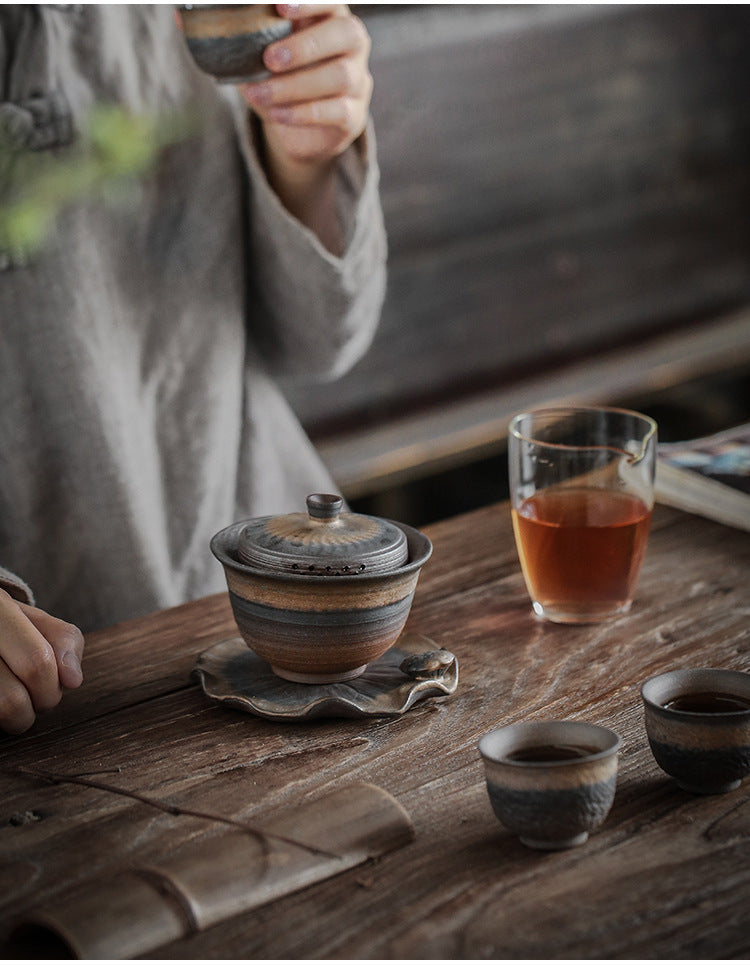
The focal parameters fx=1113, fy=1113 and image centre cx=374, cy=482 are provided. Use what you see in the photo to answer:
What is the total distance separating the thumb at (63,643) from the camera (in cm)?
96

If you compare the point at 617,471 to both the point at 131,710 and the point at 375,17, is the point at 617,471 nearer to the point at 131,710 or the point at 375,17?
the point at 131,710

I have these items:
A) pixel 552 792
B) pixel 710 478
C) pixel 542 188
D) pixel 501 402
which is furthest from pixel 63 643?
pixel 542 188

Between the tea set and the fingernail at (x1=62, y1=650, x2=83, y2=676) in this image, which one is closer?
the tea set

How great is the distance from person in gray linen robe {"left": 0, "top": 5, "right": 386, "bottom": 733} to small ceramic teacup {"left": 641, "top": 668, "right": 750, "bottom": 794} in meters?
0.84

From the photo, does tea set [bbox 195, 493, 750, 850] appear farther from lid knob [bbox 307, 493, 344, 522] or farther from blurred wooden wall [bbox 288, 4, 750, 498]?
blurred wooden wall [bbox 288, 4, 750, 498]

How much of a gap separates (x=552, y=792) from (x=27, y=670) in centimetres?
46

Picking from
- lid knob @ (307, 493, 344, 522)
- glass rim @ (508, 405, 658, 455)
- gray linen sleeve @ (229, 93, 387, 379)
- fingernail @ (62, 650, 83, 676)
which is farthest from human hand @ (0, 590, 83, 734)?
gray linen sleeve @ (229, 93, 387, 379)

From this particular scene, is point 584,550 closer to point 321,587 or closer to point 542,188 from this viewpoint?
point 321,587

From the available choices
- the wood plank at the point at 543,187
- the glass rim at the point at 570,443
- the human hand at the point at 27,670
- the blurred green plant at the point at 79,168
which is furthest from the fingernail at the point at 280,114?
the wood plank at the point at 543,187

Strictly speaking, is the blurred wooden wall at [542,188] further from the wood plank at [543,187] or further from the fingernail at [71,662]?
the fingernail at [71,662]

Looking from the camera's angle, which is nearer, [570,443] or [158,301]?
[570,443]

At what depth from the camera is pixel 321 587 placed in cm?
90

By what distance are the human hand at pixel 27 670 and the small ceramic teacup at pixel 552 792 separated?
390 mm

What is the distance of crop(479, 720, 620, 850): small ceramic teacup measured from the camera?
734 millimetres
